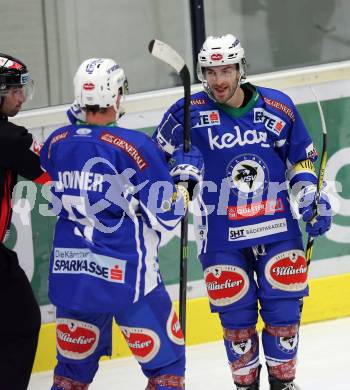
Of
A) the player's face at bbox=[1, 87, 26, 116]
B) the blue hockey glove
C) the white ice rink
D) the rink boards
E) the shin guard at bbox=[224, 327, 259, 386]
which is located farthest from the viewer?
the rink boards

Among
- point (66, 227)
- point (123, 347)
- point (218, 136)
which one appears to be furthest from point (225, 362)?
point (66, 227)

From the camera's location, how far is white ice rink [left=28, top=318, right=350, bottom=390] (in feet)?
13.0

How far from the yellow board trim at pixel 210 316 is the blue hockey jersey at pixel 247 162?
1041 mm

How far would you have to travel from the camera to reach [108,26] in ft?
14.5

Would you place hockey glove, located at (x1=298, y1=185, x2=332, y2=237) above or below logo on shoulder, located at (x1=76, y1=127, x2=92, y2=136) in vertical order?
below

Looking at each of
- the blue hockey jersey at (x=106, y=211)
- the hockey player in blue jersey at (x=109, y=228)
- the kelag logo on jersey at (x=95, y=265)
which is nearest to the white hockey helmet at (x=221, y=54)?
the hockey player in blue jersey at (x=109, y=228)

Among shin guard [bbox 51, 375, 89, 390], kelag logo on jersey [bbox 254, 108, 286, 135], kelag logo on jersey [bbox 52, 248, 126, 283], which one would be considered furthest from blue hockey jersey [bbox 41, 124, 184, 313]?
kelag logo on jersey [bbox 254, 108, 286, 135]

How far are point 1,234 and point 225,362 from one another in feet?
4.53

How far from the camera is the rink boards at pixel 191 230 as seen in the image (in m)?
4.26

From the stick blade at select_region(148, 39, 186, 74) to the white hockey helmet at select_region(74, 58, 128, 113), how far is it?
0.22 meters

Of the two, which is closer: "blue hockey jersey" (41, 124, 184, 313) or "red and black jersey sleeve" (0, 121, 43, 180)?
"blue hockey jersey" (41, 124, 184, 313)

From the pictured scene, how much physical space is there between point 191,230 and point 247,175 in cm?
105

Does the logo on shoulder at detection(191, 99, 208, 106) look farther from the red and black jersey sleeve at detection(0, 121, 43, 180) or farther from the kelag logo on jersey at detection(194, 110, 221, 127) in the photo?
the red and black jersey sleeve at detection(0, 121, 43, 180)

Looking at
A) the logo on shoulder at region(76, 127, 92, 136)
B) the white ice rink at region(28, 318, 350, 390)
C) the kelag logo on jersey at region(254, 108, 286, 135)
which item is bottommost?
the white ice rink at region(28, 318, 350, 390)
